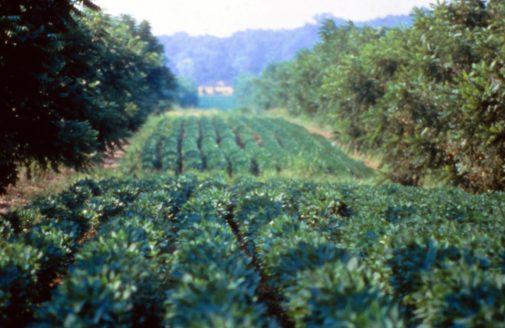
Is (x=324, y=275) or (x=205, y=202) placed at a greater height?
(x=324, y=275)

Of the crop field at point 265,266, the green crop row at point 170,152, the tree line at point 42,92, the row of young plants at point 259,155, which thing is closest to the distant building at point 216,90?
the green crop row at point 170,152

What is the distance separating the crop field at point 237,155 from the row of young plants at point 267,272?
13205 millimetres

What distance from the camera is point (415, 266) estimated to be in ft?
17.6

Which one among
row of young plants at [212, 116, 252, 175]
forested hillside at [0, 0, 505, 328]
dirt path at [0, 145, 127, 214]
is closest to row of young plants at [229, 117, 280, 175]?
forested hillside at [0, 0, 505, 328]

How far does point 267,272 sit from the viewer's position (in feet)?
22.0

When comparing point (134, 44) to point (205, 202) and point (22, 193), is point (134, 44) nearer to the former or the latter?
point (22, 193)

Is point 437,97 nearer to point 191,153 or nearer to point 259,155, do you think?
point 259,155

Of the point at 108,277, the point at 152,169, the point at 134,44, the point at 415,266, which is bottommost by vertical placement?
the point at 152,169

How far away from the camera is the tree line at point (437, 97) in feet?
44.7

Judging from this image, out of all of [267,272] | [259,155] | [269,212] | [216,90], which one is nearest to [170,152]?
[259,155]

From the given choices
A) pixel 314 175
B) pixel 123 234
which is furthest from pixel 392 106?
pixel 123 234

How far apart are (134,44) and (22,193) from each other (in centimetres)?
1848

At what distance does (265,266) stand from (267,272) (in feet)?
1.02

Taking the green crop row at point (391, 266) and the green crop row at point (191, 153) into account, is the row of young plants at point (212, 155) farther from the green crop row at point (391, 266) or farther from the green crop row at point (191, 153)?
the green crop row at point (391, 266)
